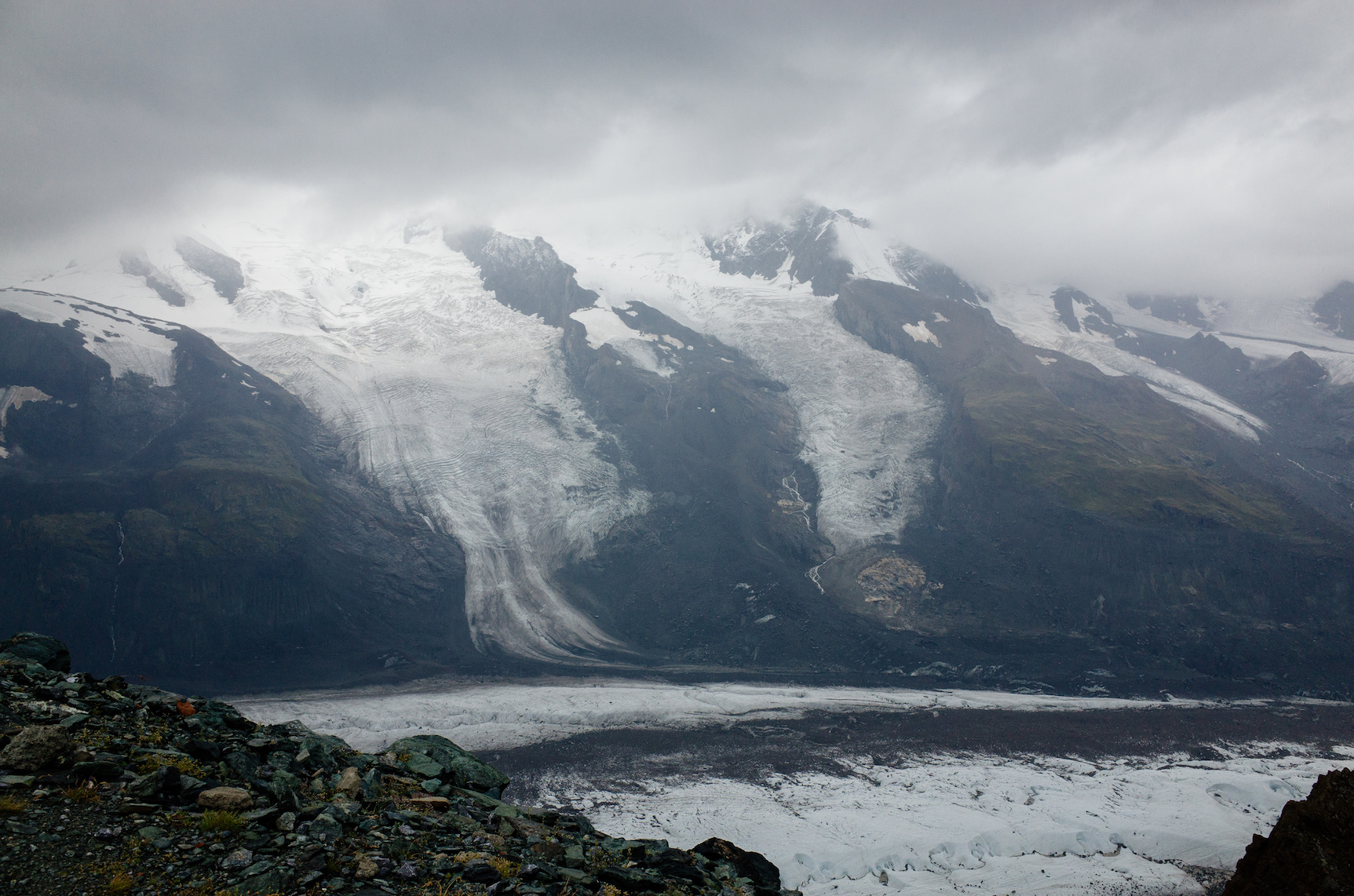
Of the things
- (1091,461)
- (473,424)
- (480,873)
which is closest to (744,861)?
(480,873)

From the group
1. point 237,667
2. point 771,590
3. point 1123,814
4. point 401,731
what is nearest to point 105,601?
point 237,667

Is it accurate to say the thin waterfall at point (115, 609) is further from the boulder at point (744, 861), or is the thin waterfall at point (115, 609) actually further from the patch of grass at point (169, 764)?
the boulder at point (744, 861)

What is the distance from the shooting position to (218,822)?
865 cm

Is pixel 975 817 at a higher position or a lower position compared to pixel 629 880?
lower

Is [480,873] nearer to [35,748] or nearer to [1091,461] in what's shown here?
[35,748]

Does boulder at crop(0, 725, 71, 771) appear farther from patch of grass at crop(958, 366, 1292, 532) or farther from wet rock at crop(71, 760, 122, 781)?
patch of grass at crop(958, 366, 1292, 532)

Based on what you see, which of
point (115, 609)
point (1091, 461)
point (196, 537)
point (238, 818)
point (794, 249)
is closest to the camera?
point (238, 818)

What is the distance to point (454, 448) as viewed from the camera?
90.6 meters

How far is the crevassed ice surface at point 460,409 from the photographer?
74.5 meters

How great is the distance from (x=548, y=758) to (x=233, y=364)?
81.2 m

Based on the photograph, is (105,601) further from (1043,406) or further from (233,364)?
(1043,406)

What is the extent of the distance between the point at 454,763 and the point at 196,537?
6200cm

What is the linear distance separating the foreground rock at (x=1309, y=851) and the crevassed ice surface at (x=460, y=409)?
56495 millimetres

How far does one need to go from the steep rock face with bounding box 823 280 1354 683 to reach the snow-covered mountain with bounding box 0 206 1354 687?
0.33 m
